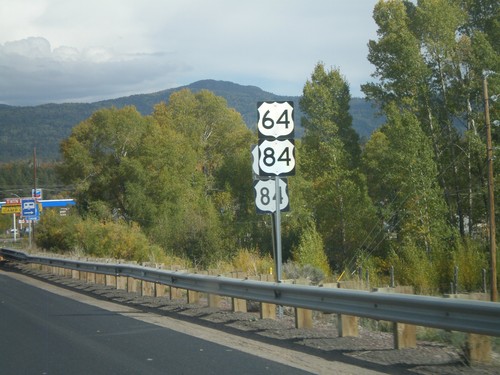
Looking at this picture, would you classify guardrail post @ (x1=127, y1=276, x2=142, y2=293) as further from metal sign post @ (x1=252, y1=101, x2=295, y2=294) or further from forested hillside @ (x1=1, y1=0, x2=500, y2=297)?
forested hillside @ (x1=1, y1=0, x2=500, y2=297)

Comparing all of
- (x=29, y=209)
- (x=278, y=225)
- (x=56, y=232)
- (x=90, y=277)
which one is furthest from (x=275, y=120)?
(x=56, y=232)

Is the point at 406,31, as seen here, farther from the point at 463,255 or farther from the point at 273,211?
the point at 273,211

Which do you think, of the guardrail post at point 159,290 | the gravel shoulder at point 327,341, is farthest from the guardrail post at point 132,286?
the gravel shoulder at point 327,341

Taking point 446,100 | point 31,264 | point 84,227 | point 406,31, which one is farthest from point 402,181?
point 31,264

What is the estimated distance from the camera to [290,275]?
18.8 m

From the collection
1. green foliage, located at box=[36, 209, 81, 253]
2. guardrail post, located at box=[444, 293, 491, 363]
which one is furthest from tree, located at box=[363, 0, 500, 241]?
guardrail post, located at box=[444, 293, 491, 363]

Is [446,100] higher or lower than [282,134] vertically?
higher

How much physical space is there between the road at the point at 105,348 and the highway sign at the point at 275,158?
3.46 meters

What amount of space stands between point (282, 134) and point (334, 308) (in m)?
4.51

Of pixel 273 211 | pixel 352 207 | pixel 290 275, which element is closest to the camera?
pixel 273 211

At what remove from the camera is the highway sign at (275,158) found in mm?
13484

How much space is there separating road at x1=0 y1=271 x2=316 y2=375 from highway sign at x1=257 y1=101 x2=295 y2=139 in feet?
13.4

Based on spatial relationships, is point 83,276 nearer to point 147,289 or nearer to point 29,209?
point 147,289

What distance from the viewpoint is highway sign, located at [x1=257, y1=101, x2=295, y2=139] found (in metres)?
13.7
